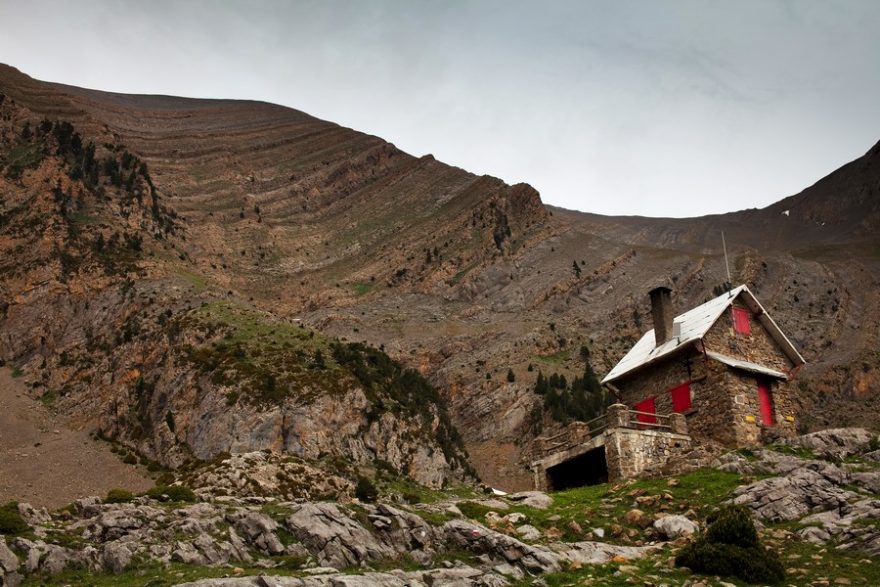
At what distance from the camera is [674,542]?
90.4ft

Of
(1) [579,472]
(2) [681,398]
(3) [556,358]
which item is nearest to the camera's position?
(2) [681,398]

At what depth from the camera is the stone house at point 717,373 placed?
3950cm

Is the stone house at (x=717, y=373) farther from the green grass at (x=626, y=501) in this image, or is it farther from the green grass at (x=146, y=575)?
the green grass at (x=146, y=575)

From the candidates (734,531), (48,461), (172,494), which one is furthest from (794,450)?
(48,461)

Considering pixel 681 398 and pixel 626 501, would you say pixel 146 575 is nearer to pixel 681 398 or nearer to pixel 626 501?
pixel 626 501

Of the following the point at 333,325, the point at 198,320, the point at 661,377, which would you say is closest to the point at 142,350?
the point at 198,320

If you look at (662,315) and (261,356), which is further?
(261,356)

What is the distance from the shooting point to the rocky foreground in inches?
918

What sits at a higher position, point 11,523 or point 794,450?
point 11,523

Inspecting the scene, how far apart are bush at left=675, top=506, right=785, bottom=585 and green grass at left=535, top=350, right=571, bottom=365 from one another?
3038 inches

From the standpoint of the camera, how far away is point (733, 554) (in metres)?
24.4

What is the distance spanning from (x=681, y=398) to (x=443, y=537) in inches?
707

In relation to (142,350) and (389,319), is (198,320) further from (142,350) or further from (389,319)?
(389,319)

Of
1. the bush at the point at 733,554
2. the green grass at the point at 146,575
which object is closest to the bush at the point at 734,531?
the bush at the point at 733,554
